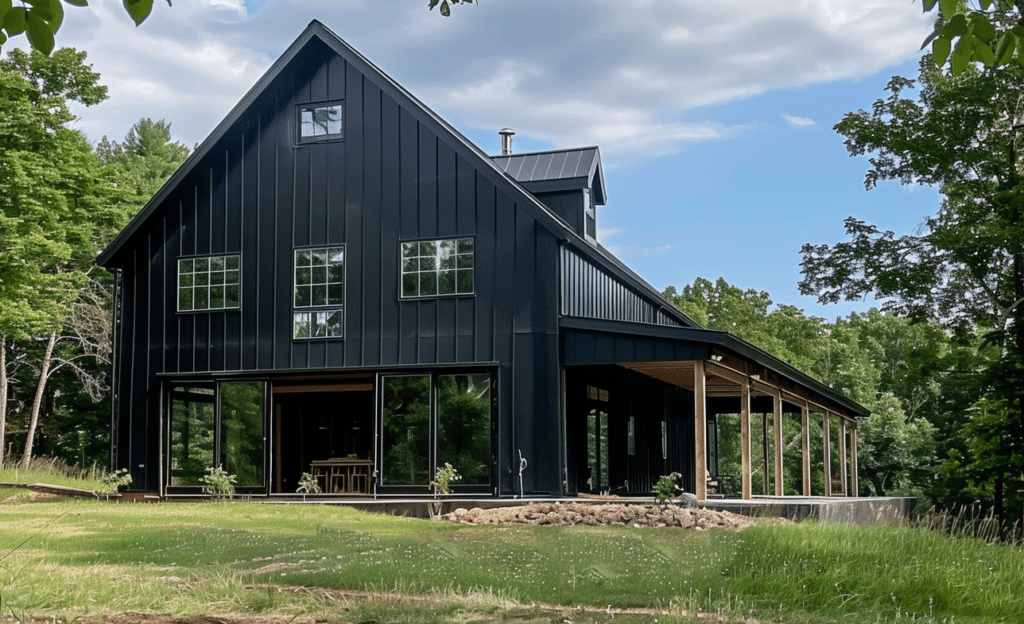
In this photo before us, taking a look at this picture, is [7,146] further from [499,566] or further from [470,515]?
[499,566]

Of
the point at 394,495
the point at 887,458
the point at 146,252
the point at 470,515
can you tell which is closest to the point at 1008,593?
the point at 470,515

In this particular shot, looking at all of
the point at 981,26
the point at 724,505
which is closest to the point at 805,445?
the point at 724,505

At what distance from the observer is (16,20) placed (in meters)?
3.78

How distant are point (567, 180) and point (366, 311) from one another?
5741mm

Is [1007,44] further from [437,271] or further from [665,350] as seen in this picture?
[437,271]

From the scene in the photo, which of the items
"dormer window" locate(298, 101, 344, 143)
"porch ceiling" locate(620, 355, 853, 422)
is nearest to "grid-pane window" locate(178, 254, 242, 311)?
"dormer window" locate(298, 101, 344, 143)

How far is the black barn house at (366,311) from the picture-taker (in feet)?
62.7

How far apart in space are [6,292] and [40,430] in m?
10.7

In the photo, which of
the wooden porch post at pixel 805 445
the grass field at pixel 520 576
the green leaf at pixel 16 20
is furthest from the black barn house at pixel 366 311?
the green leaf at pixel 16 20

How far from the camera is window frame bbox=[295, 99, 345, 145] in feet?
68.5

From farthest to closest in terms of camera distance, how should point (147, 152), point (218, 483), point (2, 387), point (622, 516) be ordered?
point (147, 152) < point (2, 387) < point (218, 483) < point (622, 516)

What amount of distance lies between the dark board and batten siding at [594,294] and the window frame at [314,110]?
505 cm

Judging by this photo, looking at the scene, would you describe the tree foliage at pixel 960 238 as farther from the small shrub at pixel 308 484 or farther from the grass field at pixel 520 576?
the small shrub at pixel 308 484

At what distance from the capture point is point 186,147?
4856cm
